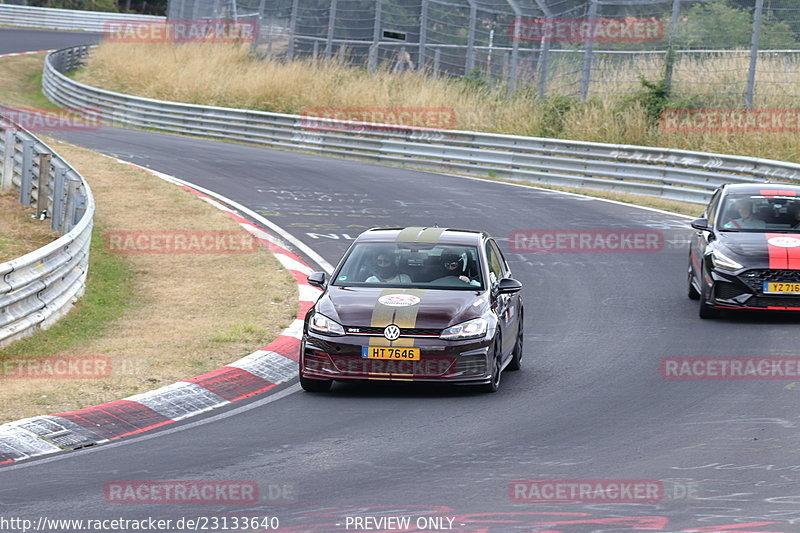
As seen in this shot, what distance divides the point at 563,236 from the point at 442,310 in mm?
10341

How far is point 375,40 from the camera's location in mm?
37688

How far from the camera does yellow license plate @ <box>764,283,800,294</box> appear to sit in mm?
14227

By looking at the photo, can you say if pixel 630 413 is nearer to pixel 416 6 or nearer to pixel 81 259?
pixel 81 259

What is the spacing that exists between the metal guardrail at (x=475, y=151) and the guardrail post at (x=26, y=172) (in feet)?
42.1

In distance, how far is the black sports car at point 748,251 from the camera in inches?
563

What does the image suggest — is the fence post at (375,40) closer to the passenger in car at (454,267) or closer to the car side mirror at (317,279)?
the passenger in car at (454,267)

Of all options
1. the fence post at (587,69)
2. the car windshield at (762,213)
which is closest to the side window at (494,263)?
the car windshield at (762,213)

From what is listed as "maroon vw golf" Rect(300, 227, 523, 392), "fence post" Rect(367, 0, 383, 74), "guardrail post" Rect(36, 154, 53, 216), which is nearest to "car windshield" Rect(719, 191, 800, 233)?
"maroon vw golf" Rect(300, 227, 523, 392)

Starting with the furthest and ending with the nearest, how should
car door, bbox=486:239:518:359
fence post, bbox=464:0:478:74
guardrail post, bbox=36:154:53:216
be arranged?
fence post, bbox=464:0:478:74
guardrail post, bbox=36:154:53:216
car door, bbox=486:239:518:359

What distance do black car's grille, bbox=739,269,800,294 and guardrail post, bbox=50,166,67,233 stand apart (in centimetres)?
918

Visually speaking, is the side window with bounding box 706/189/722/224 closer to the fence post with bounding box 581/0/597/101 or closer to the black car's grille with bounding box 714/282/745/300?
the black car's grille with bounding box 714/282/745/300
